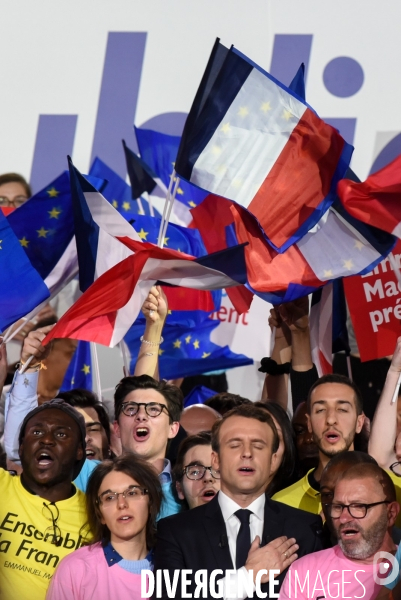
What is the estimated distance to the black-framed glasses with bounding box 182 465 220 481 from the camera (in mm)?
4280

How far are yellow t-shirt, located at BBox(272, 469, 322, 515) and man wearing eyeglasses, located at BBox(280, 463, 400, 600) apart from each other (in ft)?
1.79

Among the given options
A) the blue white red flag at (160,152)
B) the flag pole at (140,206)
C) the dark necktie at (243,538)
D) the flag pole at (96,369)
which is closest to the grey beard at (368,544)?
the dark necktie at (243,538)

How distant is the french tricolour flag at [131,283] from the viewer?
15.8 feet

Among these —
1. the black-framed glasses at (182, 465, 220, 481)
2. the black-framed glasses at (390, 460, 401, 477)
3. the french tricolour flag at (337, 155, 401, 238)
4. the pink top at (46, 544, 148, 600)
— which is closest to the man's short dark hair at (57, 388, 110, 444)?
the black-framed glasses at (182, 465, 220, 481)

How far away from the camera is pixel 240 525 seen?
371cm

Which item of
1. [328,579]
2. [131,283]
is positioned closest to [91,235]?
[131,283]

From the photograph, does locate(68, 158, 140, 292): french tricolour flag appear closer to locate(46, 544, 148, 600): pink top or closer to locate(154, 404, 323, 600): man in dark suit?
locate(154, 404, 323, 600): man in dark suit

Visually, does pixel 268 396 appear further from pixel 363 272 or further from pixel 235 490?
pixel 235 490

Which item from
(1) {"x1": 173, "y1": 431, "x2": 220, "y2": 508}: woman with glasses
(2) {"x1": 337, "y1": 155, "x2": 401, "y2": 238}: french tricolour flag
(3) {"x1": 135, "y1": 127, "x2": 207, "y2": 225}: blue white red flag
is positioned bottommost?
(1) {"x1": 173, "y1": 431, "x2": 220, "y2": 508}: woman with glasses

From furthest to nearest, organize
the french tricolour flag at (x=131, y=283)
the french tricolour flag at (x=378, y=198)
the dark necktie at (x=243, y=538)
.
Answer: the french tricolour flag at (x=378, y=198), the french tricolour flag at (x=131, y=283), the dark necktie at (x=243, y=538)

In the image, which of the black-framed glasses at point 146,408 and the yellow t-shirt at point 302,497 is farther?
the black-framed glasses at point 146,408

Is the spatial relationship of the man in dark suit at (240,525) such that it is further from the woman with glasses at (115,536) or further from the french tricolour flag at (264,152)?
the french tricolour flag at (264,152)

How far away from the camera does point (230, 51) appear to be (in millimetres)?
5008

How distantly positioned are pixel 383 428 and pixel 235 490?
0.97 metres
